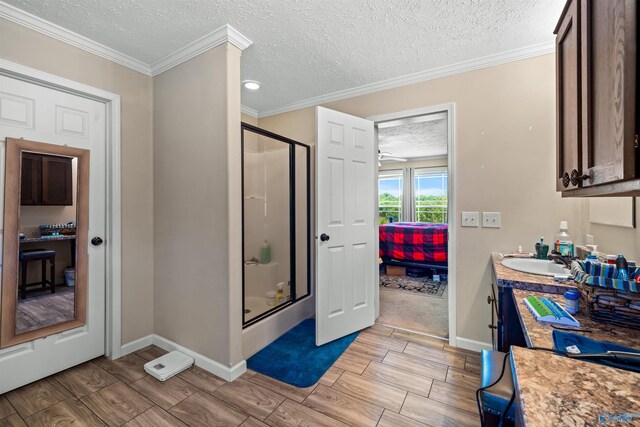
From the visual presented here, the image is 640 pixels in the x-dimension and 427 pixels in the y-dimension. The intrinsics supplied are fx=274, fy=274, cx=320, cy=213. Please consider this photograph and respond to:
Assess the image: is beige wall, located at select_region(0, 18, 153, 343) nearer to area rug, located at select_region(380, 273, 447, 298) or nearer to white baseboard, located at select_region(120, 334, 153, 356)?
white baseboard, located at select_region(120, 334, 153, 356)

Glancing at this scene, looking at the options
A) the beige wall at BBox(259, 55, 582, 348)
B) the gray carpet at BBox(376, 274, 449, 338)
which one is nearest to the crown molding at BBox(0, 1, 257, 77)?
the beige wall at BBox(259, 55, 582, 348)

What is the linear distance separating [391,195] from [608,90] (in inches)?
269

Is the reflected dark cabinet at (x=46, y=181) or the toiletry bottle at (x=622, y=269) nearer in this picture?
the toiletry bottle at (x=622, y=269)

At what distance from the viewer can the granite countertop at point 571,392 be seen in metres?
0.50

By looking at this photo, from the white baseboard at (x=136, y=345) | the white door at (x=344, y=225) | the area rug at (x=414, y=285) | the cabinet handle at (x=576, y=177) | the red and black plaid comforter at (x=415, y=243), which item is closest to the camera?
the cabinet handle at (x=576, y=177)

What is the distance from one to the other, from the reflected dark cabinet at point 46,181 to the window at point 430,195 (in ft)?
22.0

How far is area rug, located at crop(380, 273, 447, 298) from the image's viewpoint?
12.3ft

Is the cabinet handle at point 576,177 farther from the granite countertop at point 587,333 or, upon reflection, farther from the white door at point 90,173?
the white door at point 90,173

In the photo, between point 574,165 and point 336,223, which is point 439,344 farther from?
point 574,165

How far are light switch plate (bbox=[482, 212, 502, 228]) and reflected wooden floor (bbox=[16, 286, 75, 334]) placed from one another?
318 centimetres

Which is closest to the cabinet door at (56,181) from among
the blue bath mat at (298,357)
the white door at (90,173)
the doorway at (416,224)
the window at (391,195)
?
the white door at (90,173)

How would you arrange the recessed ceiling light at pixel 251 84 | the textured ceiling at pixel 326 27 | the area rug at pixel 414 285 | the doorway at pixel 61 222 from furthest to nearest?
the area rug at pixel 414 285 → the recessed ceiling light at pixel 251 84 → the doorway at pixel 61 222 → the textured ceiling at pixel 326 27

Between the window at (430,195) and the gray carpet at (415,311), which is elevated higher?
the window at (430,195)

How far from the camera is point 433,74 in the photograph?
239cm
